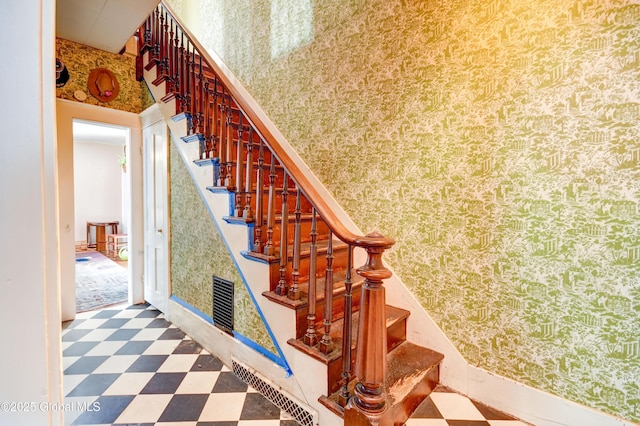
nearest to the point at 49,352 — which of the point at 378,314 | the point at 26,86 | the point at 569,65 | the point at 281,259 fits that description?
the point at 26,86

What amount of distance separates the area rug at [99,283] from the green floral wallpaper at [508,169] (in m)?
3.35

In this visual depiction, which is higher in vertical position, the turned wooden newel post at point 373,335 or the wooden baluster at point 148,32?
the wooden baluster at point 148,32

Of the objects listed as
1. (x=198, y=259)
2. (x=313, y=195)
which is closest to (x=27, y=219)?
(x=313, y=195)

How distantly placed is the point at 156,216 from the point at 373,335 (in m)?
2.92

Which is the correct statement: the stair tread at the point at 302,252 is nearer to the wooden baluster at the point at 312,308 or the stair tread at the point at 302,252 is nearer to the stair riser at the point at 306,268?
the stair riser at the point at 306,268

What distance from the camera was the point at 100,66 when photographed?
3.10 m

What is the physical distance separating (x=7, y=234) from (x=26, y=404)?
26 centimetres

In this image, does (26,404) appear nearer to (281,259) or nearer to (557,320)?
(281,259)

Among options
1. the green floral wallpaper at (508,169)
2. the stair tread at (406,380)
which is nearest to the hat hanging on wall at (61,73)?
the green floral wallpaper at (508,169)

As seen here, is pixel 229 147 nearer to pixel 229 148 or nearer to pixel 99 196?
pixel 229 148

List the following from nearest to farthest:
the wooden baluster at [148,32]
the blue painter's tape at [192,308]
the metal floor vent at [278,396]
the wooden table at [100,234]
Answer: the metal floor vent at [278,396], the blue painter's tape at [192,308], the wooden baluster at [148,32], the wooden table at [100,234]

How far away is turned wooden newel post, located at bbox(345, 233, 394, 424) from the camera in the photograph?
1193 millimetres

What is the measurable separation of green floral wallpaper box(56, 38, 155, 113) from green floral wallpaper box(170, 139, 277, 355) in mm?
1057

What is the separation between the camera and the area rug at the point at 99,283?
348cm
